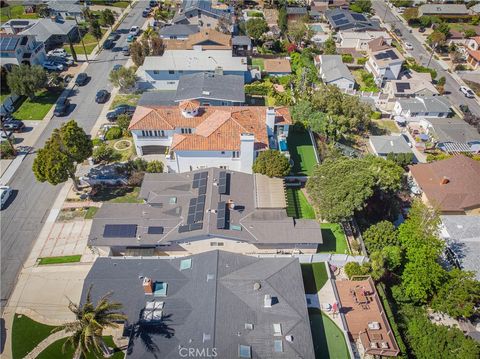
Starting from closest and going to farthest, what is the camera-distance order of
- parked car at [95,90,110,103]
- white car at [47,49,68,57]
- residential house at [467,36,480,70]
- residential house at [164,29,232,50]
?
parked car at [95,90,110,103]
residential house at [164,29,232,50]
white car at [47,49,68,57]
residential house at [467,36,480,70]

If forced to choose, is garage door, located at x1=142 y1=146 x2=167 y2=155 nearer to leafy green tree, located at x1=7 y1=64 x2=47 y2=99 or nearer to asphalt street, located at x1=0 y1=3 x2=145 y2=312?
asphalt street, located at x1=0 y1=3 x2=145 y2=312

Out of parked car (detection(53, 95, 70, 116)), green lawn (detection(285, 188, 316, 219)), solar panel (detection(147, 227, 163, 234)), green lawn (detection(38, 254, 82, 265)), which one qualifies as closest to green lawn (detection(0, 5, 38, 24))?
parked car (detection(53, 95, 70, 116))

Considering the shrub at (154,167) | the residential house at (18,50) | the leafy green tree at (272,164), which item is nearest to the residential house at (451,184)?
the leafy green tree at (272,164)

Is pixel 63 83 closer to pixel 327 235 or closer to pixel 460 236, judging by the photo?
pixel 327 235

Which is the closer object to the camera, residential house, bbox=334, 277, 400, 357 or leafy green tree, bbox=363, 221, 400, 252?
residential house, bbox=334, 277, 400, 357

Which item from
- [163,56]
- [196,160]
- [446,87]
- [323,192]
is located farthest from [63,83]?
[446,87]

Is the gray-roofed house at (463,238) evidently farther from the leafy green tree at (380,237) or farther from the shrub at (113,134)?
the shrub at (113,134)
